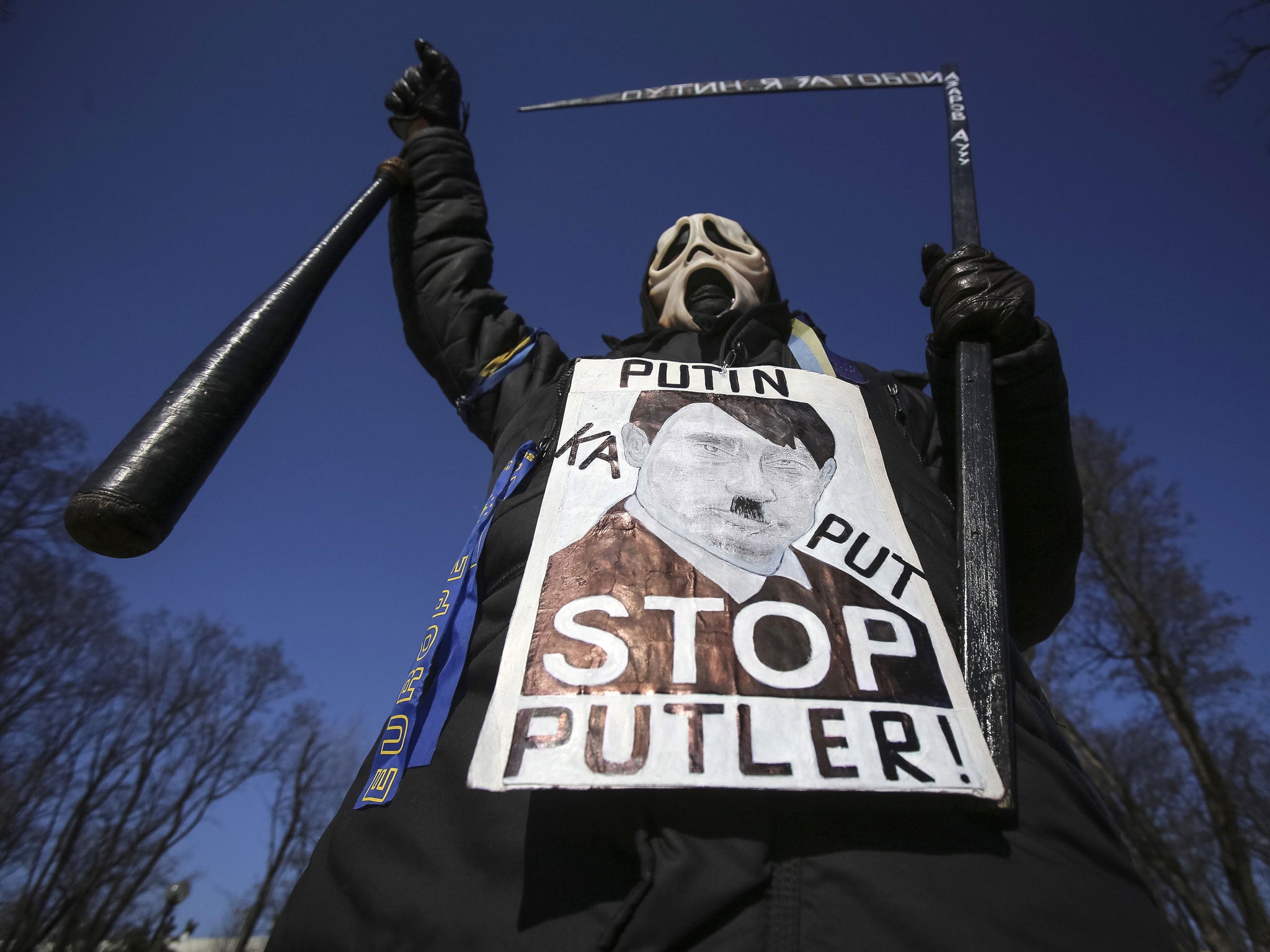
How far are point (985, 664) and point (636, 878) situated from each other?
625 mm

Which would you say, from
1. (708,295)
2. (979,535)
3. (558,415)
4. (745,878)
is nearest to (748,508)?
(979,535)

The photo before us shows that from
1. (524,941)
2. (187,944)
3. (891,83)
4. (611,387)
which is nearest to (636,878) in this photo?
(524,941)

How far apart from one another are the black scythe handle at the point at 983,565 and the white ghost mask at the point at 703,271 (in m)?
0.94

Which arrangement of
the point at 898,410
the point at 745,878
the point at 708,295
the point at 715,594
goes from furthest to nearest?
the point at 708,295 → the point at 898,410 → the point at 715,594 → the point at 745,878

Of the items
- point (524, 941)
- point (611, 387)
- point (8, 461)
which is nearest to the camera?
point (524, 941)

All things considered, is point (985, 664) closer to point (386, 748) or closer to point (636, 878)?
point (636, 878)

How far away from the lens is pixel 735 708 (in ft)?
3.63

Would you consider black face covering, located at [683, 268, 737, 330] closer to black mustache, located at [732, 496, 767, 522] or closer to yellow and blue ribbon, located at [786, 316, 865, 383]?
yellow and blue ribbon, located at [786, 316, 865, 383]

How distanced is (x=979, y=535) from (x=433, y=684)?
1.01m

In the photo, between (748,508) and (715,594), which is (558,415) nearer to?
(748,508)

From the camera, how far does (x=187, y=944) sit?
35.0 metres

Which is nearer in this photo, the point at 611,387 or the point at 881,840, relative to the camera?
the point at 881,840

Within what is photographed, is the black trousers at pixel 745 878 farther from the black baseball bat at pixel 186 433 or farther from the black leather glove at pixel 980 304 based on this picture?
the black leather glove at pixel 980 304

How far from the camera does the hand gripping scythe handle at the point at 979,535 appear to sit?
1.21 m
